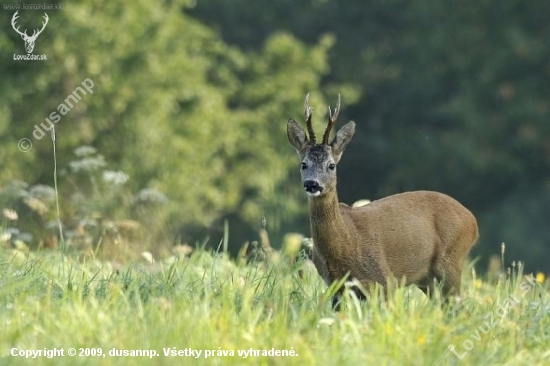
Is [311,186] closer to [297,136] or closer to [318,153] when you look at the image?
[318,153]

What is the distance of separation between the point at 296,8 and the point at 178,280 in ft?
98.5

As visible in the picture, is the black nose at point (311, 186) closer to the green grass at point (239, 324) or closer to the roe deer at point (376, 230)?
the roe deer at point (376, 230)

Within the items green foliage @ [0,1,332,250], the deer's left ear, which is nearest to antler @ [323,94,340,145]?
the deer's left ear

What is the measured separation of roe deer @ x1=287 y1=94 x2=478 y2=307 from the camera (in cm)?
792

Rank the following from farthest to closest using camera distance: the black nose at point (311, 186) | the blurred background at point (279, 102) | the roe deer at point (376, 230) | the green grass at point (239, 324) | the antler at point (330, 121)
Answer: the blurred background at point (279, 102), the roe deer at point (376, 230), the black nose at point (311, 186), the antler at point (330, 121), the green grass at point (239, 324)

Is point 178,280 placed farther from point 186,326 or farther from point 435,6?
point 435,6

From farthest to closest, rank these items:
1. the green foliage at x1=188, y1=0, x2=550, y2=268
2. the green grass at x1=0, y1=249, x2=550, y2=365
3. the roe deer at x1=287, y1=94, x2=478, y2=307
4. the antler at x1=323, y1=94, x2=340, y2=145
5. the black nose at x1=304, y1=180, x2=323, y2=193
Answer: the green foliage at x1=188, y1=0, x2=550, y2=268 → the roe deer at x1=287, y1=94, x2=478, y2=307 → the black nose at x1=304, y1=180, x2=323, y2=193 → the antler at x1=323, y1=94, x2=340, y2=145 → the green grass at x1=0, y1=249, x2=550, y2=365

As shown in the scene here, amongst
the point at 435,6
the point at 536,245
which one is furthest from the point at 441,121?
the point at 536,245

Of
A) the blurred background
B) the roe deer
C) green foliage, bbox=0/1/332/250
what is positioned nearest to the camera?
the roe deer

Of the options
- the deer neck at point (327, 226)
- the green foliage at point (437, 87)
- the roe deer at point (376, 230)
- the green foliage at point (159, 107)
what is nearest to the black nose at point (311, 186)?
the roe deer at point (376, 230)

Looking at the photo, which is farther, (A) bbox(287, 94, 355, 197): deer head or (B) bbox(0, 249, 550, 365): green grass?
(A) bbox(287, 94, 355, 197): deer head

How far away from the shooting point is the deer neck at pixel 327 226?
7.92m

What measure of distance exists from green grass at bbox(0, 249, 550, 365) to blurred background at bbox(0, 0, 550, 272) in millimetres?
8816

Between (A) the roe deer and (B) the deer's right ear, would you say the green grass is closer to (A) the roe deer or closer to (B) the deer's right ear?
(A) the roe deer
